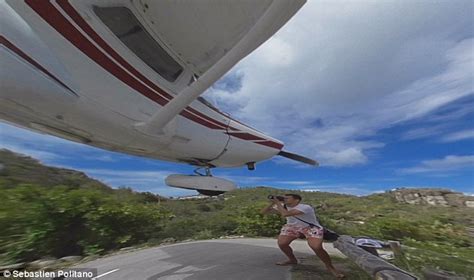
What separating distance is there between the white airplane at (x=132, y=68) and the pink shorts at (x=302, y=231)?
0.78 m

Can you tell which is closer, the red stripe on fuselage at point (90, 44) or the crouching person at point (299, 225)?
the red stripe on fuselage at point (90, 44)

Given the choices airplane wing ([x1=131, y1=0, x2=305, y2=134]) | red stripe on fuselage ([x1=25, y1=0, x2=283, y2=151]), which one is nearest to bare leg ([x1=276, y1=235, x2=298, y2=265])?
airplane wing ([x1=131, y1=0, x2=305, y2=134])

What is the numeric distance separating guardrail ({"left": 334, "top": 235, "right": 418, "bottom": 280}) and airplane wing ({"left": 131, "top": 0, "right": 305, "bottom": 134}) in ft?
5.43

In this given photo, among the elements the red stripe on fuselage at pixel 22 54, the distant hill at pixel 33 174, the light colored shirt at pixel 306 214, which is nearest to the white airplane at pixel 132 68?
the red stripe on fuselage at pixel 22 54

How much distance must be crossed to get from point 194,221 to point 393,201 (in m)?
5.23

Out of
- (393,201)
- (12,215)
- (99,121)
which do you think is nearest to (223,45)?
(99,121)

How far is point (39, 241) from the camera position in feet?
8.50

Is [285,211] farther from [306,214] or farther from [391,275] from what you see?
[391,275]

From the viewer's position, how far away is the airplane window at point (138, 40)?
2.03 metres

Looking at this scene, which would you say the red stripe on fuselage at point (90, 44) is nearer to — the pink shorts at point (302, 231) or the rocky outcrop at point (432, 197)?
the pink shorts at point (302, 231)

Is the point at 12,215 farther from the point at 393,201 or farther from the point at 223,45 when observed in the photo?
the point at 393,201

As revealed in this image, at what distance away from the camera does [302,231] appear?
2.40m

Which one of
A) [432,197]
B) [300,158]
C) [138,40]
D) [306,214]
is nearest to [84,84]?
[138,40]

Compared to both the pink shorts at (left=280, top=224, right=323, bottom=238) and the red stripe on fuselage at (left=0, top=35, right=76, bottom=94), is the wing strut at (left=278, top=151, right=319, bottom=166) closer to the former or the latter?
the pink shorts at (left=280, top=224, right=323, bottom=238)
